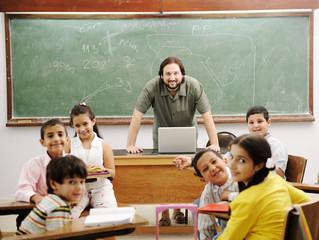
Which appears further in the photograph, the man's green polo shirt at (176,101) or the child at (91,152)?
the man's green polo shirt at (176,101)

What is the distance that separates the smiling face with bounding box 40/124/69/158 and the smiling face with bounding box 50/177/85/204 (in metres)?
0.58

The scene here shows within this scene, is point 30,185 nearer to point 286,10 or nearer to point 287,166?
point 287,166

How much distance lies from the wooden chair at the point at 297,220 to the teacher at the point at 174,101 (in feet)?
6.93

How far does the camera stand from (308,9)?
466 centimetres

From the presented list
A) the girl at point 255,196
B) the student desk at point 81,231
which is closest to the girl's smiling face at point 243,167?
the girl at point 255,196

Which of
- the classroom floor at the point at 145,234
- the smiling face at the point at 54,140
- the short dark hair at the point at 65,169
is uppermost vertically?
the smiling face at the point at 54,140

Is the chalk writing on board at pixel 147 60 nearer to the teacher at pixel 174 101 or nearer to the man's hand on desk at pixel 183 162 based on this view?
the teacher at pixel 174 101

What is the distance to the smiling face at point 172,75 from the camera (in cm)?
358

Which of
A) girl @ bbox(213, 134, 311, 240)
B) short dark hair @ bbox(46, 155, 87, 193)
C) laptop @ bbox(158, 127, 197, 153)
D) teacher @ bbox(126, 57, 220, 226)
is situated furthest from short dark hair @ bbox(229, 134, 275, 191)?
teacher @ bbox(126, 57, 220, 226)

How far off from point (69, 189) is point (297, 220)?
0.97 m

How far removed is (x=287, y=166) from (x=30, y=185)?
1.73m

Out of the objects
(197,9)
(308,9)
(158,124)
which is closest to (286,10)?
(308,9)

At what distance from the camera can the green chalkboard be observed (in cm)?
469

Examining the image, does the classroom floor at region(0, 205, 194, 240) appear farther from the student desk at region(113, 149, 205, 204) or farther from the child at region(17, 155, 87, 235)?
the child at region(17, 155, 87, 235)
